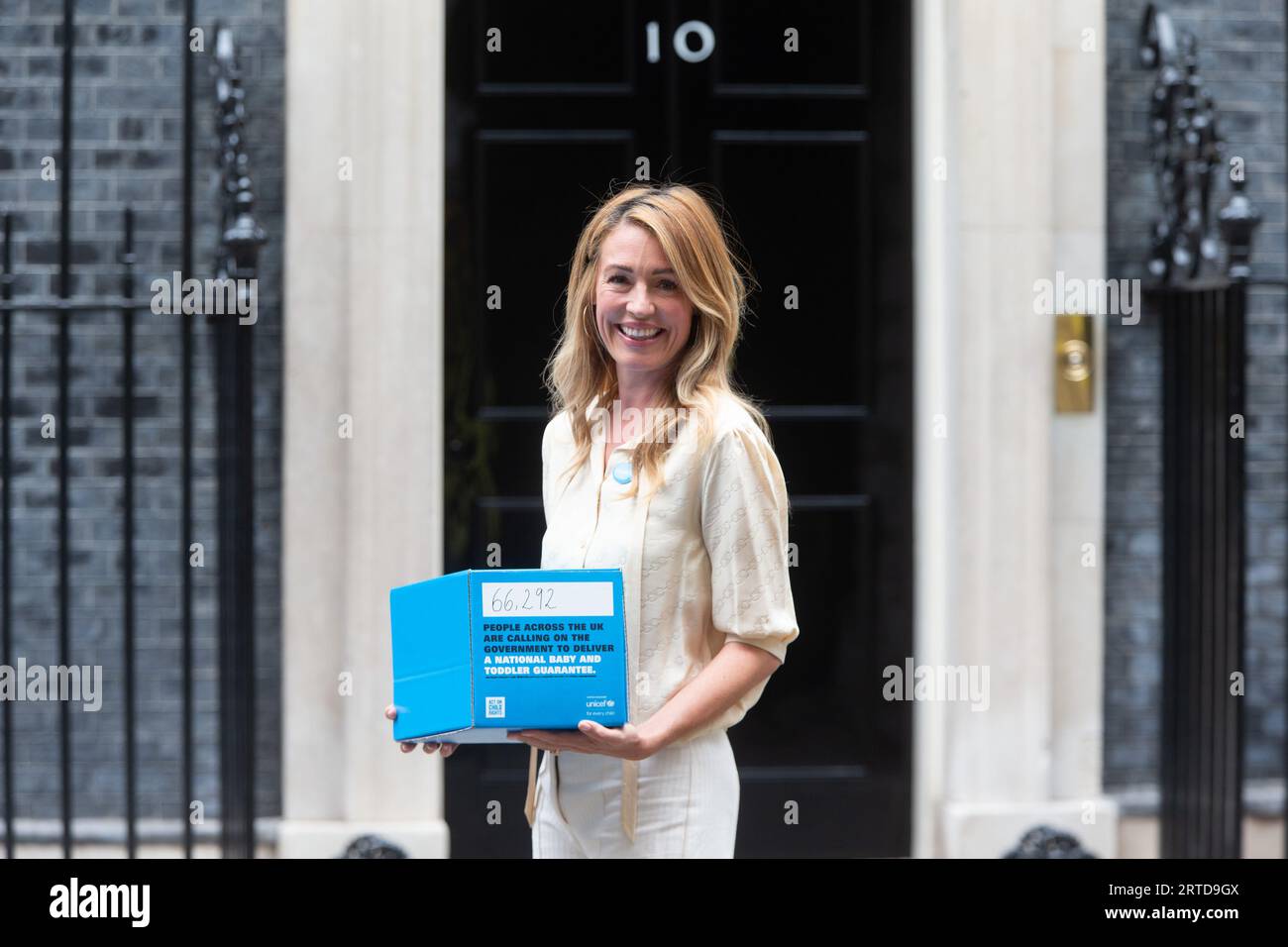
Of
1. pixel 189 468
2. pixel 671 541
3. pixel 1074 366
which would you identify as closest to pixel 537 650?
pixel 671 541

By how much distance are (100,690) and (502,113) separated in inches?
86.5

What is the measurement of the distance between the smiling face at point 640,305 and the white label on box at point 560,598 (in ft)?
1.27

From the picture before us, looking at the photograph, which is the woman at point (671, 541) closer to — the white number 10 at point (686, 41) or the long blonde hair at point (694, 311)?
the long blonde hair at point (694, 311)

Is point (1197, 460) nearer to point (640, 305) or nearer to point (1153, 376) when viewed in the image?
point (1153, 376)

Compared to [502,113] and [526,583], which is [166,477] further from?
[526,583]

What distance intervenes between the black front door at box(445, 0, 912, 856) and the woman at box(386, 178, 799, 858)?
2.34 meters

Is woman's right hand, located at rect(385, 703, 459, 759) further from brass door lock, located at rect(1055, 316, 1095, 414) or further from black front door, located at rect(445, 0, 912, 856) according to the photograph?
brass door lock, located at rect(1055, 316, 1095, 414)

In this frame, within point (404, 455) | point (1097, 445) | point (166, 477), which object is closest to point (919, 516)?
point (1097, 445)

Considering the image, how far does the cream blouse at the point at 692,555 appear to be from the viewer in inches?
89.4

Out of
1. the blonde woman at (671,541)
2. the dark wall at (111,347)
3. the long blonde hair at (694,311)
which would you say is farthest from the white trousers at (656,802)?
the dark wall at (111,347)

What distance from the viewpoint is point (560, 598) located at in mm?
2211

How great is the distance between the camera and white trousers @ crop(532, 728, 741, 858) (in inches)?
91.9

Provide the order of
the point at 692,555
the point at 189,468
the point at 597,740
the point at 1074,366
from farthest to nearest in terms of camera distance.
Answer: the point at 1074,366
the point at 189,468
the point at 692,555
the point at 597,740

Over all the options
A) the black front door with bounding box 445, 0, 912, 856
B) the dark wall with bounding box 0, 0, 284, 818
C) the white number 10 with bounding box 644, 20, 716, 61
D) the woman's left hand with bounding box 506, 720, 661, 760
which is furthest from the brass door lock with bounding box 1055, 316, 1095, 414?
the woman's left hand with bounding box 506, 720, 661, 760
